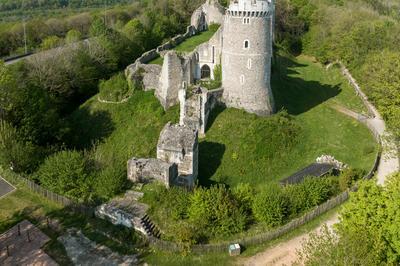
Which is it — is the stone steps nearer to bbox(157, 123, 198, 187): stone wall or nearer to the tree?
bbox(157, 123, 198, 187): stone wall

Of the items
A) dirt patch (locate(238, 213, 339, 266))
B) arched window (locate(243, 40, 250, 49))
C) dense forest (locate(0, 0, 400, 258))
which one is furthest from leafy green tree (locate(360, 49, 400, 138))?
dirt patch (locate(238, 213, 339, 266))

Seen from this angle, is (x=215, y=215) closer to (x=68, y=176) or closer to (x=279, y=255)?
(x=279, y=255)

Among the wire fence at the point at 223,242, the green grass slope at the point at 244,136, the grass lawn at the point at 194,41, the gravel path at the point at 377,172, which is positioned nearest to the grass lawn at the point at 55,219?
A: the wire fence at the point at 223,242

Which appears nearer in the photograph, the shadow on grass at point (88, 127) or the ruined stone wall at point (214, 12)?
the shadow on grass at point (88, 127)

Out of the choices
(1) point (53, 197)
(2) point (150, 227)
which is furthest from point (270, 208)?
(1) point (53, 197)

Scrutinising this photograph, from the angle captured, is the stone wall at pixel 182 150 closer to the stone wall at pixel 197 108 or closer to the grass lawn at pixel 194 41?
the stone wall at pixel 197 108

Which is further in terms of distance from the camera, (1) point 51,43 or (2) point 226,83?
(1) point 51,43
